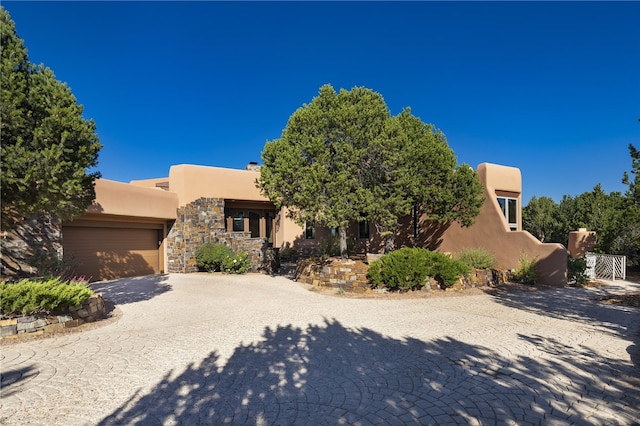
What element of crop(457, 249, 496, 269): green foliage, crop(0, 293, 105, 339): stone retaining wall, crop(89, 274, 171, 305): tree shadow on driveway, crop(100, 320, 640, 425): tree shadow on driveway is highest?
crop(457, 249, 496, 269): green foliage

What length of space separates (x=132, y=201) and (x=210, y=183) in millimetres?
3694

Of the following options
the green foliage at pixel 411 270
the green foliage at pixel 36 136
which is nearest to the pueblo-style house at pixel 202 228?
the green foliage at pixel 411 270

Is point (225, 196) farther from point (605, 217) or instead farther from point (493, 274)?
point (605, 217)

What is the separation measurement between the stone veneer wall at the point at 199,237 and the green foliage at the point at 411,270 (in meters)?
7.08

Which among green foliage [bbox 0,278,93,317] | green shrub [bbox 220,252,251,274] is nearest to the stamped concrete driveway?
green foliage [bbox 0,278,93,317]

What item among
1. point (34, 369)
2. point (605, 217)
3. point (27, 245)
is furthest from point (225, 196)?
point (605, 217)

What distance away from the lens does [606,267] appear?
15.5 meters

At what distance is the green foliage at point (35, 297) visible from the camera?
618 centimetres

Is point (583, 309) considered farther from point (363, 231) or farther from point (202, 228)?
point (202, 228)

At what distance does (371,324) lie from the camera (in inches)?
297

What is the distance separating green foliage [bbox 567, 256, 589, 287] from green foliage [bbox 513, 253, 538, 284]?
4.95 ft

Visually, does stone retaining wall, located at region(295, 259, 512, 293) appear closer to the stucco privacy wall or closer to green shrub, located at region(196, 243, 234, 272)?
the stucco privacy wall

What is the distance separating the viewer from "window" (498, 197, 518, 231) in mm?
16141

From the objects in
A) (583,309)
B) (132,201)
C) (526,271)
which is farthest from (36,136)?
(526,271)
